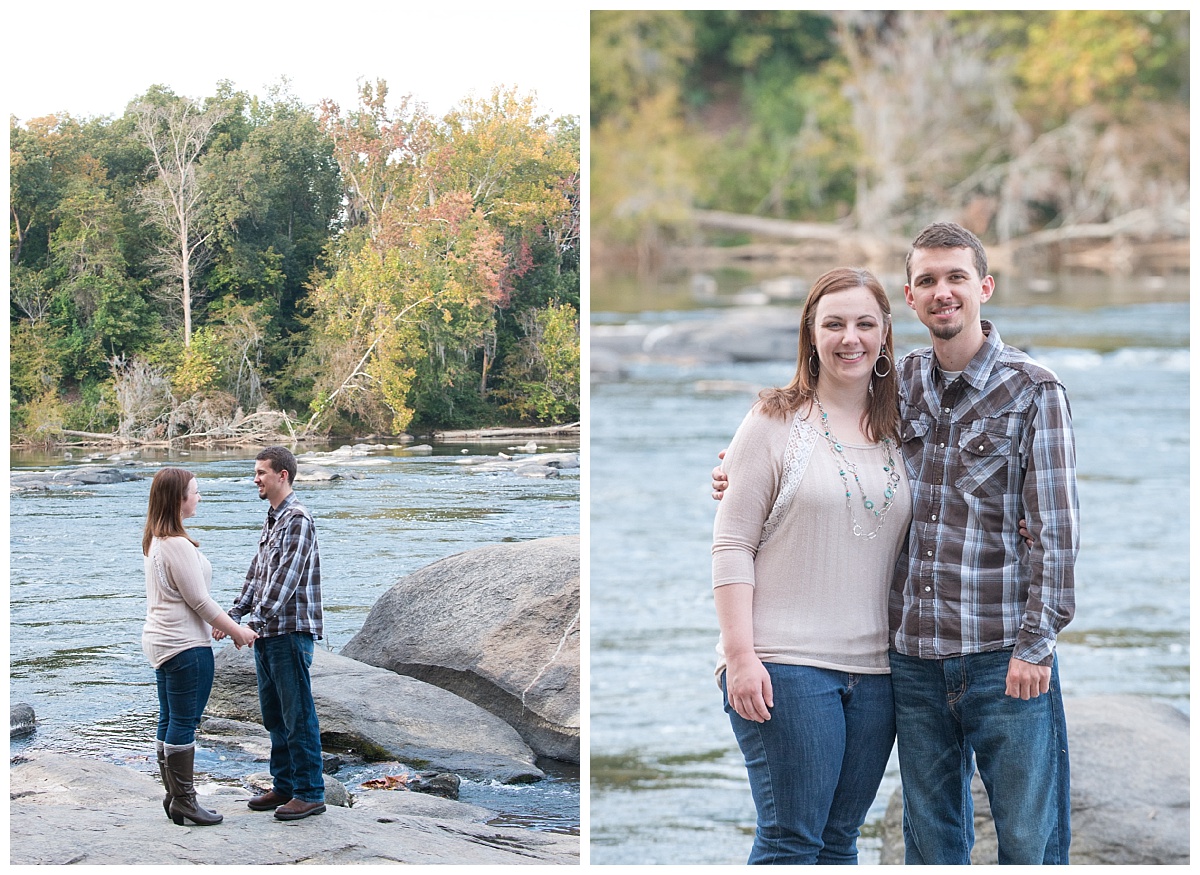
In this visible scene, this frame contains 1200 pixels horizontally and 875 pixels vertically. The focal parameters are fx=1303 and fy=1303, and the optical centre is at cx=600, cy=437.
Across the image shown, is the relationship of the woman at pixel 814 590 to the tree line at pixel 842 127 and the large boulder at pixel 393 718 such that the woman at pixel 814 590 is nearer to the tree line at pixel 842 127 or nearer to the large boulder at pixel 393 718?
the large boulder at pixel 393 718

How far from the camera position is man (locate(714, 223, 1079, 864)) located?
1832 mm

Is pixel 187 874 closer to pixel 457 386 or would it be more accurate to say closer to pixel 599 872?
pixel 599 872

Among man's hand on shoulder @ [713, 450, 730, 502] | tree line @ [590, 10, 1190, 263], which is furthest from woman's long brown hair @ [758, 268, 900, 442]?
tree line @ [590, 10, 1190, 263]

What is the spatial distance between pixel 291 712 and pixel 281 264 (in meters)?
0.97

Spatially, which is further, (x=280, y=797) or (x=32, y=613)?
(x=32, y=613)

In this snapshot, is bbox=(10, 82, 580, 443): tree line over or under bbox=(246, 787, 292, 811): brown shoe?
over

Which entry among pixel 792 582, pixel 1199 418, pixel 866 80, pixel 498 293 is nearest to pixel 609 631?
pixel 1199 418

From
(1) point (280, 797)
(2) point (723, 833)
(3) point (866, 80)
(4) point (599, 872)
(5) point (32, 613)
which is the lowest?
(2) point (723, 833)

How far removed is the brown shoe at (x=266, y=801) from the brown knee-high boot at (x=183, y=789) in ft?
0.27

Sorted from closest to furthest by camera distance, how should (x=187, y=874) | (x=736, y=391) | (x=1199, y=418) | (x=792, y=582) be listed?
(x=792, y=582), (x=187, y=874), (x=1199, y=418), (x=736, y=391)

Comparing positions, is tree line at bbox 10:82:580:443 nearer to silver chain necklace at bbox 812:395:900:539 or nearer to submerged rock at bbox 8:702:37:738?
submerged rock at bbox 8:702:37:738

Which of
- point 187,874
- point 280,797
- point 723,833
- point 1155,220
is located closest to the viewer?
point 187,874

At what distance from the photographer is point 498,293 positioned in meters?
2.93

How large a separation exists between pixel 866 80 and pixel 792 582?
42.6 ft
